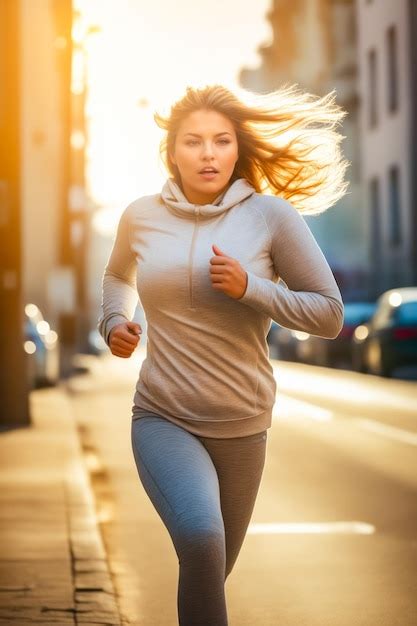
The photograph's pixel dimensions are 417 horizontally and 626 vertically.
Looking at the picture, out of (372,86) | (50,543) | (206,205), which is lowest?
(50,543)

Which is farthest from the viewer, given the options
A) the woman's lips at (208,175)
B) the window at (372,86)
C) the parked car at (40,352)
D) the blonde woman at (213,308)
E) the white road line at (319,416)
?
the window at (372,86)

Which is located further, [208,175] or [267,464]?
[267,464]

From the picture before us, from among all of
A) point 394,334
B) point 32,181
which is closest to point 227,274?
point 394,334

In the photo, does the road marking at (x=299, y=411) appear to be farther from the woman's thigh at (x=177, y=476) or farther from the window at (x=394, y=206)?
the window at (x=394, y=206)

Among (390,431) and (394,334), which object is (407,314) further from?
(390,431)

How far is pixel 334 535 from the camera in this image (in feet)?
29.8

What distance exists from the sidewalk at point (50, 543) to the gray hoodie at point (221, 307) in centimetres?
191

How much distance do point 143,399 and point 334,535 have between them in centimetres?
448

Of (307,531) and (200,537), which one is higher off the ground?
(200,537)

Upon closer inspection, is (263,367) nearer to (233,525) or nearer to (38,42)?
(233,525)

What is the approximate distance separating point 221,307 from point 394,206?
42.4 metres

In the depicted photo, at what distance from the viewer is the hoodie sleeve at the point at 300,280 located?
4.64m

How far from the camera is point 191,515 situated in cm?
437

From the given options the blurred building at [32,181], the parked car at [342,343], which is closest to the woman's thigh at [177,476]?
the blurred building at [32,181]
